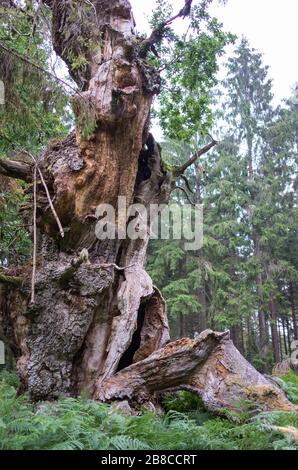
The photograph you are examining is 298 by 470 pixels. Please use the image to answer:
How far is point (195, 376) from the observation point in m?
5.43

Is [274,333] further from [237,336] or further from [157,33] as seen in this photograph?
[157,33]

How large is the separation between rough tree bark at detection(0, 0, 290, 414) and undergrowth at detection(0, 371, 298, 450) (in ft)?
2.57

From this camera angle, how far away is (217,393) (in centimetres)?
520

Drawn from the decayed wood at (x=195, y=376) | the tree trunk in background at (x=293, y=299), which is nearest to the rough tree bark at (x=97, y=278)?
the decayed wood at (x=195, y=376)

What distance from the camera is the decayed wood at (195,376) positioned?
5.19 meters

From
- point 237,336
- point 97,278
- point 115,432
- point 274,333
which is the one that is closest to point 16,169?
point 97,278

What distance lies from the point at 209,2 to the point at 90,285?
545cm

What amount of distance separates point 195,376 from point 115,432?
1943 mm

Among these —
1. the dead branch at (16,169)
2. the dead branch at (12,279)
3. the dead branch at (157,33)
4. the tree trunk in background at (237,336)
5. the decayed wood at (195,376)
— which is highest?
the dead branch at (157,33)

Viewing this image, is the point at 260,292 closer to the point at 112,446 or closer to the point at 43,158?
the point at 43,158

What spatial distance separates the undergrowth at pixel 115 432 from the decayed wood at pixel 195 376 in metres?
0.54

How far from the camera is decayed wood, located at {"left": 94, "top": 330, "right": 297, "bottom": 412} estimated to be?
5.19 m

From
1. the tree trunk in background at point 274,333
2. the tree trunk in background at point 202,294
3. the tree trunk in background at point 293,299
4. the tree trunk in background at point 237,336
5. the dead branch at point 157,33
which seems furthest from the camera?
the tree trunk in background at point 237,336

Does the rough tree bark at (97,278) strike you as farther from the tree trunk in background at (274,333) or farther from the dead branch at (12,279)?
the tree trunk in background at (274,333)
